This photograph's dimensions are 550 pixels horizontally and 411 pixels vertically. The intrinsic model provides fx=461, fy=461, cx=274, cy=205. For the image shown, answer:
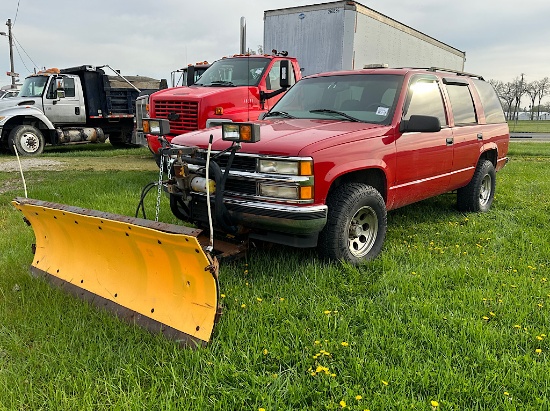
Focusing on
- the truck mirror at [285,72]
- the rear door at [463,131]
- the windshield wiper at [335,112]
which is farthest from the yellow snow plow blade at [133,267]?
the truck mirror at [285,72]

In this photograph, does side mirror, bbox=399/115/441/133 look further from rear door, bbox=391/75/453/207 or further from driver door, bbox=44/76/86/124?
driver door, bbox=44/76/86/124

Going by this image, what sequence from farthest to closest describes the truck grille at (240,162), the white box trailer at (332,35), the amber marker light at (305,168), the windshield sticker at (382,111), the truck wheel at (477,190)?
1. the white box trailer at (332,35)
2. the truck wheel at (477,190)
3. the windshield sticker at (382,111)
4. the truck grille at (240,162)
5. the amber marker light at (305,168)

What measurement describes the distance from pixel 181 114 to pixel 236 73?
4.83ft

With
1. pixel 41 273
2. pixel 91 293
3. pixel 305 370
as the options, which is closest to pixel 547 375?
pixel 305 370

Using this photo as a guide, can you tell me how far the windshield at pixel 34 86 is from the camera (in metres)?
14.4

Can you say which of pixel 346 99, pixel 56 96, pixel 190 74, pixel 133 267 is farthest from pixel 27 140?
pixel 133 267

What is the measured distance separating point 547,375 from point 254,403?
5.34 ft

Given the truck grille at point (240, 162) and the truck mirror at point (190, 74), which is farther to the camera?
the truck mirror at point (190, 74)

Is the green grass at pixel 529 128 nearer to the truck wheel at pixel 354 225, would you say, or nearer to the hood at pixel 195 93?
the hood at pixel 195 93

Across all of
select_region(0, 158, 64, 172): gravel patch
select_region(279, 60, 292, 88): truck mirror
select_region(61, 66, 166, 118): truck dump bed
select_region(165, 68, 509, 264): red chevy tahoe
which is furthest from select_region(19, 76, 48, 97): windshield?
select_region(165, 68, 509, 264): red chevy tahoe

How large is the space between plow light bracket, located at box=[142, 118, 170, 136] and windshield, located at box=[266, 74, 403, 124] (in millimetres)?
1505

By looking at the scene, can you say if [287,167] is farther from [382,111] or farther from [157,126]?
[382,111]

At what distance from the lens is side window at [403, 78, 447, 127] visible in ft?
16.0

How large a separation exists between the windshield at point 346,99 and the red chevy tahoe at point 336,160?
0.01 m
